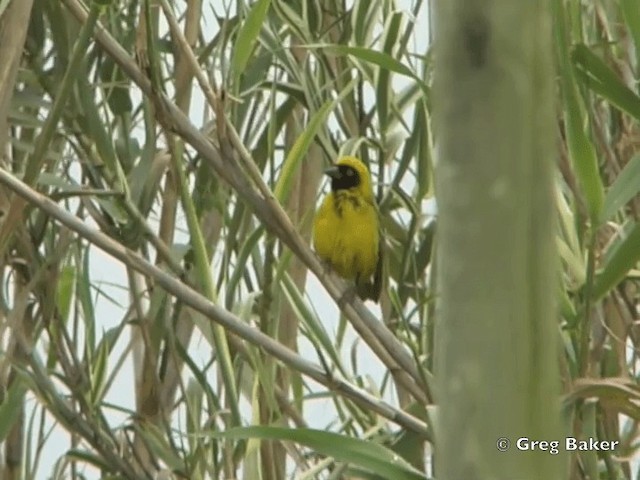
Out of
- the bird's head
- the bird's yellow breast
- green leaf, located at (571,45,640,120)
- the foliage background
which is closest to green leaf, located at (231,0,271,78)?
the foliage background

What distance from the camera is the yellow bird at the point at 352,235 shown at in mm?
1617

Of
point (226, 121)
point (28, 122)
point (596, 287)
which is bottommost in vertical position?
point (596, 287)

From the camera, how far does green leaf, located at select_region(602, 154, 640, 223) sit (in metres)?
0.58

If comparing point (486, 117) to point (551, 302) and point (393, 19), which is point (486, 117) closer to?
point (551, 302)

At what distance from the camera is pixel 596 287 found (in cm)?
60

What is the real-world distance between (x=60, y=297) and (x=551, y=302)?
39.8 inches

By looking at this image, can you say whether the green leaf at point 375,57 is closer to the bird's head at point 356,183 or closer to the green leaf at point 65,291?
the green leaf at point 65,291

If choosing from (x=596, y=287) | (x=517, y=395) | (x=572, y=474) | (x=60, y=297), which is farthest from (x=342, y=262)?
(x=517, y=395)

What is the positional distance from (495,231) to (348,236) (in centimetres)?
149

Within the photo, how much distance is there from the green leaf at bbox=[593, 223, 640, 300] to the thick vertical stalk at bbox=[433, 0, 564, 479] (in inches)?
17.1

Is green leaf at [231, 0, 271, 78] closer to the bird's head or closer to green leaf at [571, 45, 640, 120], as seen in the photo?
green leaf at [571, 45, 640, 120]

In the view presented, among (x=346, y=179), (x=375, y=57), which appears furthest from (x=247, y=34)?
(x=346, y=179)

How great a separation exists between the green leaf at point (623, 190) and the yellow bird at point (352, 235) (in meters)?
1.00

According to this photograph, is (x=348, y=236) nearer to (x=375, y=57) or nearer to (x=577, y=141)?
(x=375, y=57)
